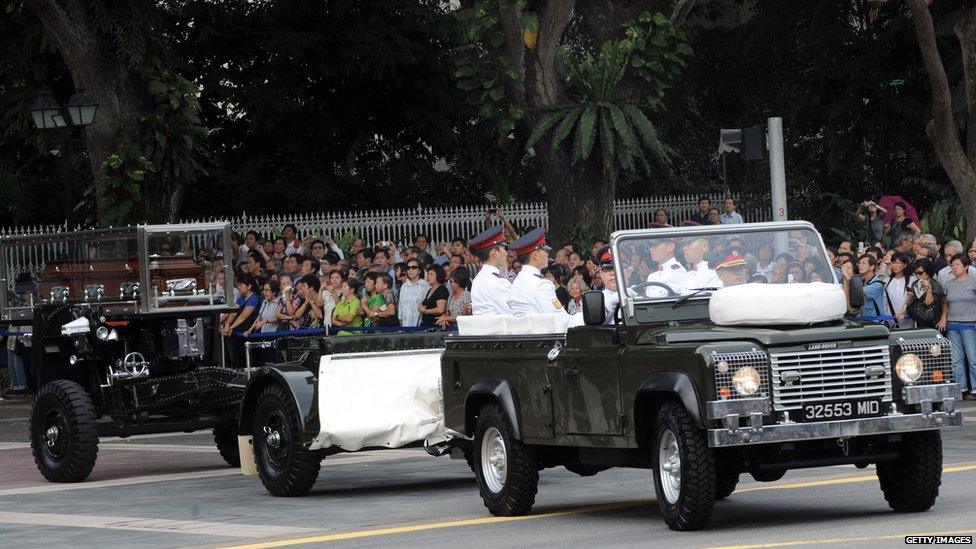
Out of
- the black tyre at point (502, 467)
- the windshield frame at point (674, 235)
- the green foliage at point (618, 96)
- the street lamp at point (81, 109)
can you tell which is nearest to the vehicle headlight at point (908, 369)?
the windshield frame at point (674, 235)

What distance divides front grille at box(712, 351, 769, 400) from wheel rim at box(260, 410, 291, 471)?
5427 mm

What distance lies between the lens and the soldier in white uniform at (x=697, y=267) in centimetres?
1257

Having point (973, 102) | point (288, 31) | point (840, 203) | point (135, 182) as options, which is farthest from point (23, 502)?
point (288, 31)

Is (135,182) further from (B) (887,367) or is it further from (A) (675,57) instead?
(B) (887,367)

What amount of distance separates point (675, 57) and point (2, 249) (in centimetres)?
1632

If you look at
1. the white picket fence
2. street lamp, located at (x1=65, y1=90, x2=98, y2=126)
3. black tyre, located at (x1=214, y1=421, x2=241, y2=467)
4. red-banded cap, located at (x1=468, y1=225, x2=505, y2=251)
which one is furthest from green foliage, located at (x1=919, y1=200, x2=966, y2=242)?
red-banded cap, located at (x1=468, y1=225, x2=505, y2=251)

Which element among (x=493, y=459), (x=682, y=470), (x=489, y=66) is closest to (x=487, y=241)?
(x=493, y=459)

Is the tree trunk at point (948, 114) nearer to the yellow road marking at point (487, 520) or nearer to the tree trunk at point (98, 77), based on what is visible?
the tree trunk at point (98, 77)

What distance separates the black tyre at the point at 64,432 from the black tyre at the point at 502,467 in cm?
555

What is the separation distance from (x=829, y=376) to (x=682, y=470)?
42.7 inches

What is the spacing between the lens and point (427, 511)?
45.5ft

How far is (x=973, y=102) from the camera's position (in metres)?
32.0

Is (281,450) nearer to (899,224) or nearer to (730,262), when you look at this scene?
(730,262)

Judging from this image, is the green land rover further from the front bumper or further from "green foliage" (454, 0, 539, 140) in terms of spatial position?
"green foliage" (454, 0, 539, 140)
